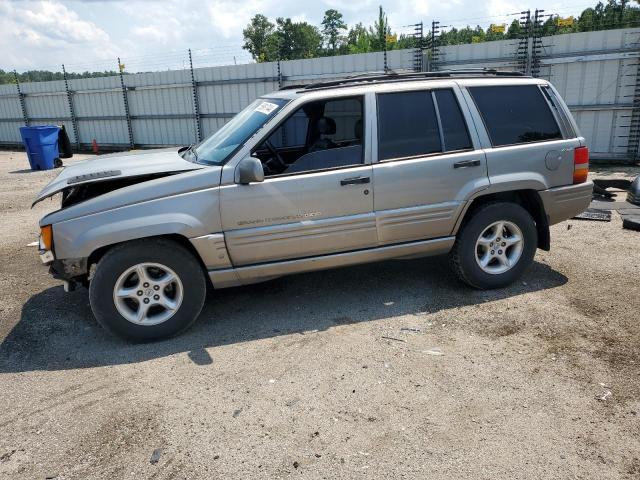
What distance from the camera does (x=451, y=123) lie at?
4598 millimetres

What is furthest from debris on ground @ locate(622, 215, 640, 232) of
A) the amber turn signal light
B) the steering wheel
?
the amber turn signal light

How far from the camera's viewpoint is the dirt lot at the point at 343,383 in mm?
2762

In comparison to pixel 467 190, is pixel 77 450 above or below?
below

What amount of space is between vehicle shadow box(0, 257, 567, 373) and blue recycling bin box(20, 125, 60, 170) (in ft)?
36.6

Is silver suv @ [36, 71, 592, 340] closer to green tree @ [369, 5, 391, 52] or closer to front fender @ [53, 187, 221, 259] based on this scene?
front fender @ [53, 187, 221, 259]

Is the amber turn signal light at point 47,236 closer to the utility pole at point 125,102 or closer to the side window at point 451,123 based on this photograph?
the side window at point 451,123

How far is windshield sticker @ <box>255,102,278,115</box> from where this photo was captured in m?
4.39

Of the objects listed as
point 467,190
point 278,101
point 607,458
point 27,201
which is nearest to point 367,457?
point 607,458

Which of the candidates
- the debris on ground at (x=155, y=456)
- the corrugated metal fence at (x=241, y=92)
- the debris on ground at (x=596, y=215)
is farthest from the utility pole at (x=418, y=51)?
the debris on ground at (x=155, y=456)

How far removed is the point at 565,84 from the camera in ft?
37.6

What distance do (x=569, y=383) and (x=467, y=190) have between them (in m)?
1.86

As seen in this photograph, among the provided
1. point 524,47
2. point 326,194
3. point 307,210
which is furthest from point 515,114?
point 524,47

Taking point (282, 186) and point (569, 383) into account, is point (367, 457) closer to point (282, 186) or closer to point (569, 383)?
point (569, 383)

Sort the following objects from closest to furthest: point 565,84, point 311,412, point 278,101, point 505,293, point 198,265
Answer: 1. point 311,412
2. point 198,265
3. point 278,101
4. point 505,293
5. point 565,84
